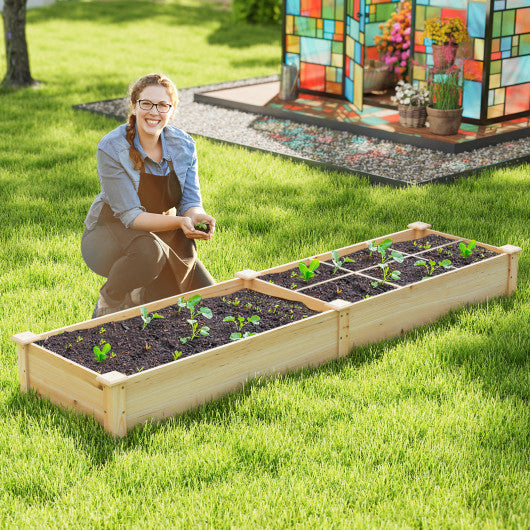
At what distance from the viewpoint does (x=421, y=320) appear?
16.3 feet

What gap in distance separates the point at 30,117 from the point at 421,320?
6.46 metres

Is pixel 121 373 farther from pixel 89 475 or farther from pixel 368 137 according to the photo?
pixel 368 137

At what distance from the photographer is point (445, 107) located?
354 inches

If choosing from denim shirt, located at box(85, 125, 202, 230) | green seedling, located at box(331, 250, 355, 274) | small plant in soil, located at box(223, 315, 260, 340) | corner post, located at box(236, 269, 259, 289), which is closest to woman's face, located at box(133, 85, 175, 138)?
denim shirt, located at box(85, 125, 202, 230)

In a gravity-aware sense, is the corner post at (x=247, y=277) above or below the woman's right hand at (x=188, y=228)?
below

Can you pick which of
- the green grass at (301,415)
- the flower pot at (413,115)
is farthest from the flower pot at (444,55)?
the green grass at (301,415)

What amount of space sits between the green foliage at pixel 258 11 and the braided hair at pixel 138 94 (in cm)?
1494

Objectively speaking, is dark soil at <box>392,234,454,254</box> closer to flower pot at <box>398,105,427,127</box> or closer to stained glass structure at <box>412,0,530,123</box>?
flower pot at <box>398,105,427,127</box>

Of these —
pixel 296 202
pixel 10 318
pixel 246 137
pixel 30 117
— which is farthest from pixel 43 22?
pixel 10 318

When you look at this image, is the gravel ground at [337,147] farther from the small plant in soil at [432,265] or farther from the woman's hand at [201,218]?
the woman's hand at [201,218]

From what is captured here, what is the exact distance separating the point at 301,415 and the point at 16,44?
29.4 feet

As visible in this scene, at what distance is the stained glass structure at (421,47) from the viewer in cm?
937

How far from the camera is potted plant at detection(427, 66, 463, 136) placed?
8.96m

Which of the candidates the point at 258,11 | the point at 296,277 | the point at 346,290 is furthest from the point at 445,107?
the point at 258,11
